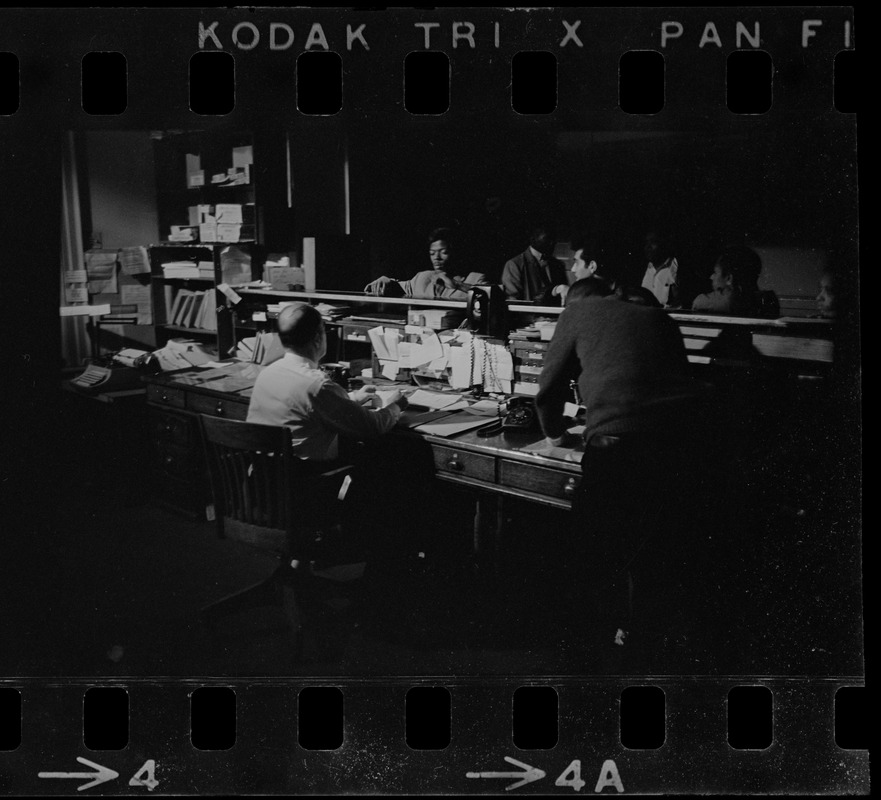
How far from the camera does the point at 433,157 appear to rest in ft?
8.47

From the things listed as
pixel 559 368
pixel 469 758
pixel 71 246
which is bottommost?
pixel 469 758

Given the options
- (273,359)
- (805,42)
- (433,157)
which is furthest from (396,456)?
(805,42)

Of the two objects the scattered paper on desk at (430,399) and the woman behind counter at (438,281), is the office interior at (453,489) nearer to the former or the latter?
the woman behind counter at (438,281)

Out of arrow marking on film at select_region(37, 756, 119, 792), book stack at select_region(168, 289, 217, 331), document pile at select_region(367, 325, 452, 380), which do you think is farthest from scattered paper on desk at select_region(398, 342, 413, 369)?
arrow marking on film at select_region(37, 756, 119, 792)

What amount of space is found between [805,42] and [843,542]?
162 centimetres

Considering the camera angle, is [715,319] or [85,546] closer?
[715,319]

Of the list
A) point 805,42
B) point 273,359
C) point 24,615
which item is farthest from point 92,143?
point 805,42

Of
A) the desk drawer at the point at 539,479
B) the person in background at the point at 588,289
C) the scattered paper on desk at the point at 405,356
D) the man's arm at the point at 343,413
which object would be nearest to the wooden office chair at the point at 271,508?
the man's arm at the point at 343,413

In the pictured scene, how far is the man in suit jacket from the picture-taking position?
255 centimetres

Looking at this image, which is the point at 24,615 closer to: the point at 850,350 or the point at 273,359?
the point at 273,359

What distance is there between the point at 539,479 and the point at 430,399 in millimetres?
519

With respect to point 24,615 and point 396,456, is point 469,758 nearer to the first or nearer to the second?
point 396,456

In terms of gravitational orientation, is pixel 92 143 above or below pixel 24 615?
above

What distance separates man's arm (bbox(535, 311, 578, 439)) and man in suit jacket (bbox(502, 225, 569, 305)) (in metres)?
0.09
